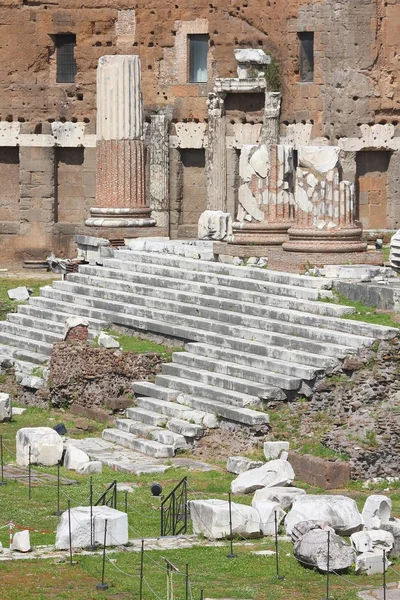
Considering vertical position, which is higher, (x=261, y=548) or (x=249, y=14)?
(x=249, y=14)

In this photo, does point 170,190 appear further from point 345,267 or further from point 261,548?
point 261,548

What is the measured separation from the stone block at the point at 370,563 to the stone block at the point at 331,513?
96 cm

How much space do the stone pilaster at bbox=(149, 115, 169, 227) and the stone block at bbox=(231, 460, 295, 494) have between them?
18228 millimetres

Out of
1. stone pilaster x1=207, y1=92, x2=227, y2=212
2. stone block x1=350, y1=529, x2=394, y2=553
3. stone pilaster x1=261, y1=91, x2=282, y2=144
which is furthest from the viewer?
stone pilaster x1=207, y1=92, x2=227, y2=212

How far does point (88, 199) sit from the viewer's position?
1490 inches

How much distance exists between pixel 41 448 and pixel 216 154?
16.4 m

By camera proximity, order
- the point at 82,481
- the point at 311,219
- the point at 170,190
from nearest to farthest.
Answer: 1. the point at 82,481
2. the point at 311,219
3. the point at 170,190

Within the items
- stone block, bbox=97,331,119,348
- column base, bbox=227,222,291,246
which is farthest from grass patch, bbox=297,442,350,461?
column base, bbox=227,222,291,246

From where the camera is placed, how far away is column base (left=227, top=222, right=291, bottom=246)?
→ 86.2 ft

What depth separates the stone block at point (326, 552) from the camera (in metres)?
15.7

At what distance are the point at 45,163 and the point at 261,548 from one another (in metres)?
21.9

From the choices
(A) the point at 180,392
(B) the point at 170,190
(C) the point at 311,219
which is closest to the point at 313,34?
(B) the point at 170,190

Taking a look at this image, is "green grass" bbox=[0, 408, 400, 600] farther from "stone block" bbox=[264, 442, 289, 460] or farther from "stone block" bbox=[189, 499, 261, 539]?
"stone block" bbox=[264, 442, 289, 460]

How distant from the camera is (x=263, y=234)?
26375 millimetres
